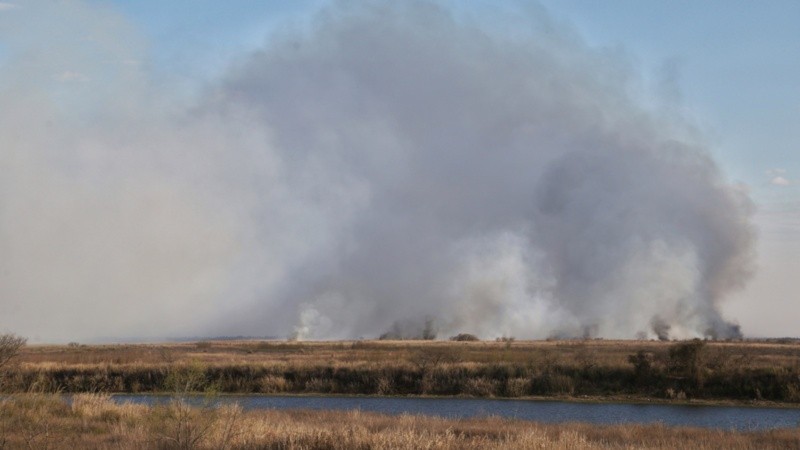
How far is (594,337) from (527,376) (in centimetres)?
6628

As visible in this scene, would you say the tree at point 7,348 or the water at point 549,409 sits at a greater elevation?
the tree at point 7,348

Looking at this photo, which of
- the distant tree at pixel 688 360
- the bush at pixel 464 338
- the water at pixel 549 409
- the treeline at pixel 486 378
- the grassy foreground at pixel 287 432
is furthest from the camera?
the bush at pixel 464 338

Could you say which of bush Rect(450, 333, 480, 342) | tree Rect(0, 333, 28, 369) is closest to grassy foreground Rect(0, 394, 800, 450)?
tree Rect(0, 333, 28, 369)

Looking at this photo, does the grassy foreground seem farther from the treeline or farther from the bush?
the bush

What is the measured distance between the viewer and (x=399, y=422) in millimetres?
23938

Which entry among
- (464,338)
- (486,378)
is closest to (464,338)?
(464,338)

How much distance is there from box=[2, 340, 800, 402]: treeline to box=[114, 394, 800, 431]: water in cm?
273

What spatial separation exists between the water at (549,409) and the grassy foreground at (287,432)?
644 centimetres

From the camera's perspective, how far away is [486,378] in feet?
148

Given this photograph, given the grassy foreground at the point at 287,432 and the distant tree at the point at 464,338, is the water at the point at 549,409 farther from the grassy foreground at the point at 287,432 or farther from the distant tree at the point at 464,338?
the distant tree at the point at 464,338

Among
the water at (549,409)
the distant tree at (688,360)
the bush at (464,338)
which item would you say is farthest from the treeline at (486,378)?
the bush at (464,338)

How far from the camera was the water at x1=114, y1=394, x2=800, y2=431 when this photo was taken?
33.0 metres

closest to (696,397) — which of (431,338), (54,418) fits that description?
(54,418)

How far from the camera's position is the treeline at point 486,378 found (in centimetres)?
4269
